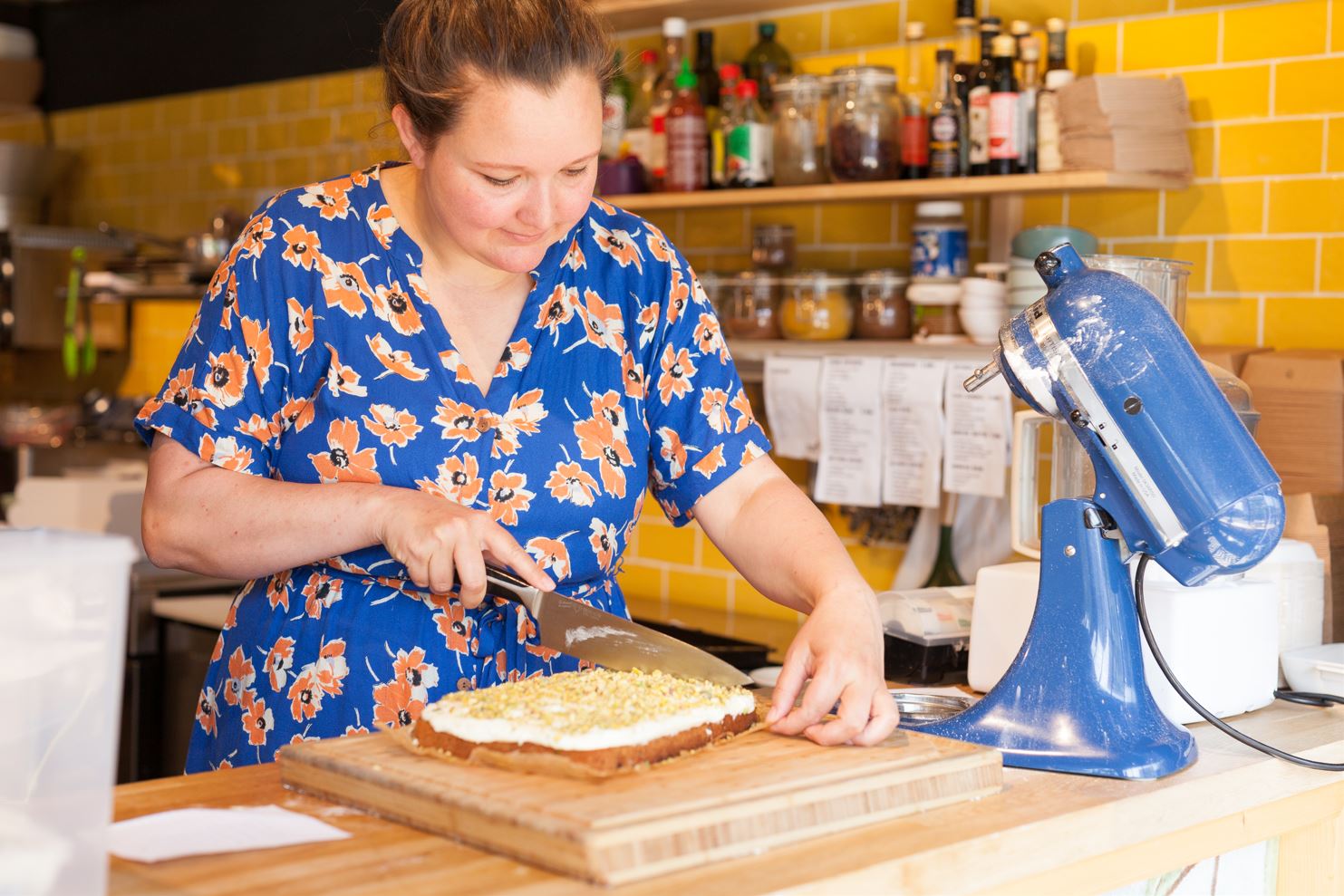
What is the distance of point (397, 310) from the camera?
1.76 metres

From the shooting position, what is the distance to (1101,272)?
158 cm

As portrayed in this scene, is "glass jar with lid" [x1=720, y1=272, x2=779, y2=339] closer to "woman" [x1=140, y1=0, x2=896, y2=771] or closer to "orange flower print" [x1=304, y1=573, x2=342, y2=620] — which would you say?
"woman" [x1=140, y1=0, x2=896, y2=771]

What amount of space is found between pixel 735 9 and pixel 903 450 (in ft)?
3.11

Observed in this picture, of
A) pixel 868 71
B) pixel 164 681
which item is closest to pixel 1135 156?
pixel 868 71

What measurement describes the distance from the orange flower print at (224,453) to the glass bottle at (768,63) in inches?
64.3

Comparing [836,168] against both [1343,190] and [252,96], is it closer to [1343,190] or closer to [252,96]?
[1343,190]

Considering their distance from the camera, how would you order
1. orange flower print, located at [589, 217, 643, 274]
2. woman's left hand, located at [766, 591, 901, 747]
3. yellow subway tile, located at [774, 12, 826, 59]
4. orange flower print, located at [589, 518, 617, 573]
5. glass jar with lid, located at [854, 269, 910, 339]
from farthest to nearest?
1. yellow subway tile, located at [774, 12, 826, 59]
2. glass jar with lid, located at [854, 269, 910, 339]
3. orange flower print, located at [589, 217, 643, 274]
4. orange flower print, located at [589, 518, 617, 573]
5. woman's left hand, located at [766, 591, 901, 747]

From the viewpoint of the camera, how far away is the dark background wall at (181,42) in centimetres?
422

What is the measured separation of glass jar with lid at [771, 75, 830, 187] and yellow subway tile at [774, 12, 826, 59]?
0.74 ft

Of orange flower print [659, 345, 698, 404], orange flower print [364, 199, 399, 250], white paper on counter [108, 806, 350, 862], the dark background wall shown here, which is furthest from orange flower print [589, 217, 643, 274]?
the dark background wall

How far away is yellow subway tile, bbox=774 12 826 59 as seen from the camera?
10.2ft

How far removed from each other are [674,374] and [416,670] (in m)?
0.44

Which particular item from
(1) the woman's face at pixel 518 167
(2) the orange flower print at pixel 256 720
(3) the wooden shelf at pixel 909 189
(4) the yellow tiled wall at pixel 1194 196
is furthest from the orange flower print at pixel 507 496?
(3) the wooden shelf at pixel 909 189

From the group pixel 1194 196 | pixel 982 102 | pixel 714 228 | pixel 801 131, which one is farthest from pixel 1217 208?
pixel 714 228
